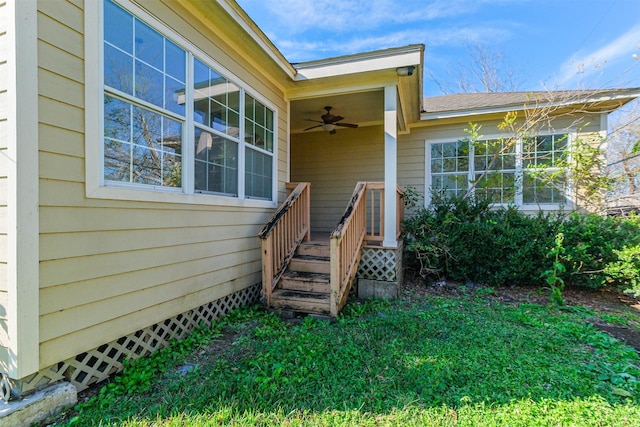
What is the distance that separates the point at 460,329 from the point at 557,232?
290 centimetres

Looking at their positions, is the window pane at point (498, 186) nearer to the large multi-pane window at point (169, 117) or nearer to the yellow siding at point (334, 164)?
the yellow siding at point (334, 164)

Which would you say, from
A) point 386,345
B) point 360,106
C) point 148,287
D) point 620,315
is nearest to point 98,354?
point 148,287

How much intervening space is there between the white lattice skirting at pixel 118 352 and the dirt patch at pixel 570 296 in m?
3.38

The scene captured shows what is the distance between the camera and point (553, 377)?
240 centimetres

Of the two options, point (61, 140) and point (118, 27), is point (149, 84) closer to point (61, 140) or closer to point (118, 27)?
point (118, 27)

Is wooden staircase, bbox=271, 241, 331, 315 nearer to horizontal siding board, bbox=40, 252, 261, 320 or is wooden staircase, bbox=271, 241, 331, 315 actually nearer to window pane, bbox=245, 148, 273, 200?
horizontal siding board, bbox=40, 252, 261, 320

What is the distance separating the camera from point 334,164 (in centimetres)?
768

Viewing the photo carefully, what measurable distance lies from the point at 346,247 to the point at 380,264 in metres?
0.92

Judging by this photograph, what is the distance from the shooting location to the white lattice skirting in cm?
210

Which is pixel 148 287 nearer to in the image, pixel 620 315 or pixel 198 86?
pixel 198 86

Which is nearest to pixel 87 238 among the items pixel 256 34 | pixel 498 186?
pixel 256 34

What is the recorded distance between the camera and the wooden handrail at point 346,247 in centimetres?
369

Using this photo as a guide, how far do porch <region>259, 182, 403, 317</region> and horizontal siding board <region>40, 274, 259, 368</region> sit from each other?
807mm

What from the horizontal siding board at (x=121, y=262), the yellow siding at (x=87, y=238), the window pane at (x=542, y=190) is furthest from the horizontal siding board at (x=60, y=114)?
the window pane at (x=542, y=190)
